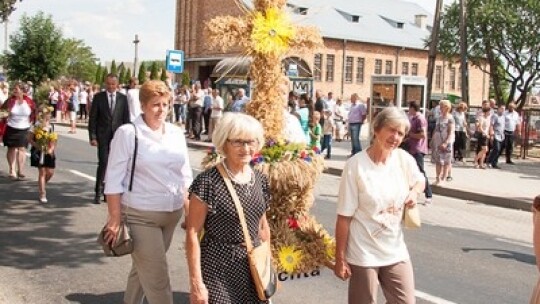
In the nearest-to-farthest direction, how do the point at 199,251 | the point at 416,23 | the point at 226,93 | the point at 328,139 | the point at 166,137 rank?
the point at 199,251, the point at 166,137, the point at 328,139, the point at 226,93, the point at 416,23

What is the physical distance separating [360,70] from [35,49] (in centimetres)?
2790

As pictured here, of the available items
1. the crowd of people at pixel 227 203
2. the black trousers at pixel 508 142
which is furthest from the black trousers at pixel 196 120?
the crowd of people at pixel 227 203

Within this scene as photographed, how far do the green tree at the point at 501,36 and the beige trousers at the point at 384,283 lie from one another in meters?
40.7

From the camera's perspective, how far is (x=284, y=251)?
464cm

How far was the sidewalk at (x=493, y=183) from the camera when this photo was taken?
12.7m

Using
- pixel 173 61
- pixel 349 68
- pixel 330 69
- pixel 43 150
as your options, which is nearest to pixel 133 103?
pixel 43 150

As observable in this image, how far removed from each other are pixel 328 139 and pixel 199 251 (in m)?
15.3

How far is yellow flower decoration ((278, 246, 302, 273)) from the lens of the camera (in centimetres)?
463

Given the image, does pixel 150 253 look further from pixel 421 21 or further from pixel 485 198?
pixel 421 21

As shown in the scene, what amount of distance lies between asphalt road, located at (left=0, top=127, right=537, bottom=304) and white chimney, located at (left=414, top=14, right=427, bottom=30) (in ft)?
185

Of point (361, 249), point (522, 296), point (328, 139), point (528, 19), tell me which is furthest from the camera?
point (528, 19)

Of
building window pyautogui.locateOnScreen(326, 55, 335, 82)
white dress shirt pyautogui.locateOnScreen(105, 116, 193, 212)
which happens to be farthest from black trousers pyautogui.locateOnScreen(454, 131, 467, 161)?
building window pyautogui.locateOnScreen(326, 55, 335, 82)

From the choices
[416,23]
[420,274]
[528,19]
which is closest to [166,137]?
[420,274]

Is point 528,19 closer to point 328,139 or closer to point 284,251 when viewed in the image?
point 328,139
